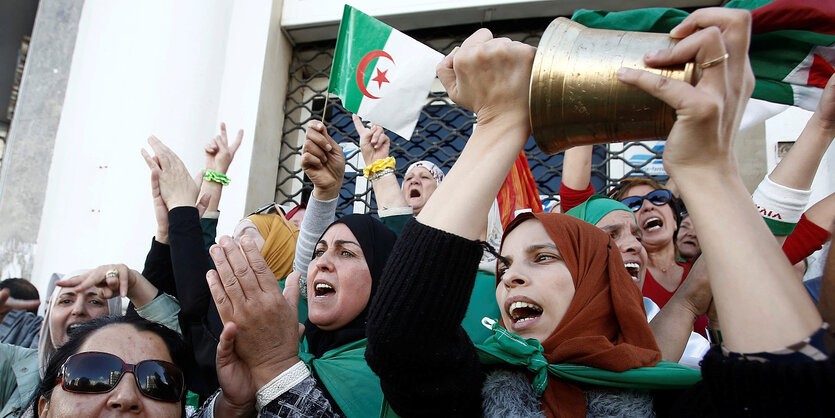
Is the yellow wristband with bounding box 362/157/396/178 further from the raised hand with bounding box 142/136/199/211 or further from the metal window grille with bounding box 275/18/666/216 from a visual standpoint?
the metal window grille with bounding box 275/18/666/216

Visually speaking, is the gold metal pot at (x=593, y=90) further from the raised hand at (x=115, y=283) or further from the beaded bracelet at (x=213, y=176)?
the beaded bracelet at (x=213, y=176)

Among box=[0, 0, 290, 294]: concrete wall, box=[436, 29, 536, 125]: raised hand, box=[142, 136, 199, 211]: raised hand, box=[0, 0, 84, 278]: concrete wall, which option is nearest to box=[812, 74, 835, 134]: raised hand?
box=[436, 29, 536, 125]: raised hand

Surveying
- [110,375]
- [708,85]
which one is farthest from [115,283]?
[708,85]

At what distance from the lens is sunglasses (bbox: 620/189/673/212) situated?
292 centimetres

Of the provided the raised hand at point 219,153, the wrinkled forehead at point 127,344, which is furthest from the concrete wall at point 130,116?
the wrinkled forehead at point 127,344

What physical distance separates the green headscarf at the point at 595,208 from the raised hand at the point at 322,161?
1045 mm

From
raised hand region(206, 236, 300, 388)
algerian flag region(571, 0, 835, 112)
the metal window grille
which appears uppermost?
the metal window grille

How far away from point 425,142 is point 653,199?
2053mm

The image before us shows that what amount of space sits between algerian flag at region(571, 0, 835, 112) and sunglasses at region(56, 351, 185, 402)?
144 centimetres

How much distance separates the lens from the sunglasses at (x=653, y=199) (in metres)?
2.92

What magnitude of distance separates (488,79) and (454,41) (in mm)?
3736

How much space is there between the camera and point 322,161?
8.66 ft

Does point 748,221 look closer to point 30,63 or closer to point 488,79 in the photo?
point 488,79

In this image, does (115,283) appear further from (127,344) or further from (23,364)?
(127,344)
